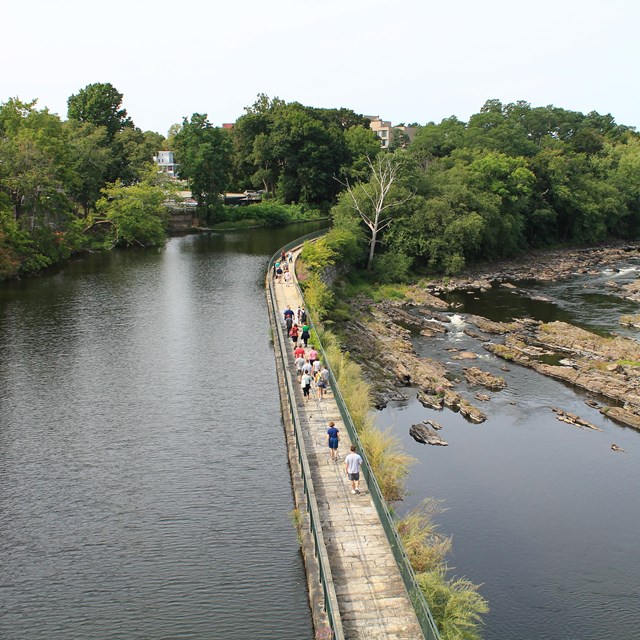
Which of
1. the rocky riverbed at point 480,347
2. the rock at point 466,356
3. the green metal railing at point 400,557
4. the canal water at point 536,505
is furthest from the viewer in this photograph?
the rock at point 466,356

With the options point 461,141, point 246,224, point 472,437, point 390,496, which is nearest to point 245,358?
point 472,437

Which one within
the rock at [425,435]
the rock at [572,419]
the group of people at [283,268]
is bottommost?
the rock at [425,435]

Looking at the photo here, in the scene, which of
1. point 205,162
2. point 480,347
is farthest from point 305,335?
point 205,162

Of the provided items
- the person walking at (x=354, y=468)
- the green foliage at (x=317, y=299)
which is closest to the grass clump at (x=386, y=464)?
the person walking at (x=354, y=468)

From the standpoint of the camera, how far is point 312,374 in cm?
3400

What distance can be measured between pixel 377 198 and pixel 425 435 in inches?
1747

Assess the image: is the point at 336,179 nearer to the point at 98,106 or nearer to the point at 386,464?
the point at 98,106

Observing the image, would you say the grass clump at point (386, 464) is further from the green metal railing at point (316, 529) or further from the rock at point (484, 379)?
the rock at point (484, 379)

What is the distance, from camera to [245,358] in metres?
43.7

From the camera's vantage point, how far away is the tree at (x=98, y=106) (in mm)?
112644

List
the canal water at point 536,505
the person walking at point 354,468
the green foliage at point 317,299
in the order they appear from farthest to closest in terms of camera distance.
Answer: the green foliage at point 317,299
the person walking at point 354,468
the canal water at point 536,505

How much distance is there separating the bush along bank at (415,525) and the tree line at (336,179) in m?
28.9

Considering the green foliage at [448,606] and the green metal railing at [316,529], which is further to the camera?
the green foliage at [448,606]

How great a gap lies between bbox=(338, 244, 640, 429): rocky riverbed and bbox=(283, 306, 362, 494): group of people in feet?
16.5
